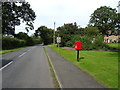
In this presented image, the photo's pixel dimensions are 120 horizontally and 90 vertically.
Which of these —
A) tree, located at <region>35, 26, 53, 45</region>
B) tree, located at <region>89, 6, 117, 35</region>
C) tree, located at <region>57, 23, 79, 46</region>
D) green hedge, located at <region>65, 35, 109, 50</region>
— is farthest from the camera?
tree, located at <region>35, 26, 53, 45</region>

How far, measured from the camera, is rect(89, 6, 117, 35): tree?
6428cm

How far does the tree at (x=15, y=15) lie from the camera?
44638 millimetres

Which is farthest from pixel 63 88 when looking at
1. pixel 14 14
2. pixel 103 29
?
pixel 103 29

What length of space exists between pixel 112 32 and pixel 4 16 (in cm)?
4211

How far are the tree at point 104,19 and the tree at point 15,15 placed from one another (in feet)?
82.7

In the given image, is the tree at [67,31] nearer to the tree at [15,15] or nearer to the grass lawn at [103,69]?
the tree at [15,15]

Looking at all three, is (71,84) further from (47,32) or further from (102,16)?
(47,32)

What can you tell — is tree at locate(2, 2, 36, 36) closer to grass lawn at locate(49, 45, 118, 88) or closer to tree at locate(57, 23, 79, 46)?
tree at locate(57, 23, 79, 46)

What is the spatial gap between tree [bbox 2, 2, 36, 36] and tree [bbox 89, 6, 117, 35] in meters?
25.2

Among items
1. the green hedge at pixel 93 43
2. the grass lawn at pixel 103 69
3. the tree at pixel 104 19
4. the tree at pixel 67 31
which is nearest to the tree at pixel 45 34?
the tree at pixel 104 19

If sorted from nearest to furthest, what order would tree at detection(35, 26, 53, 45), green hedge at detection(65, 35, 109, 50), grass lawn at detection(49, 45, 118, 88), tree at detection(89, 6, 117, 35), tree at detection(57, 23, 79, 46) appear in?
grass lawn at detection(49, 45, 118, 88) < green hedge at detection(65, 35, 109, 50) < tree at detection(57, 23, 79, 46) < tree at detection(89, 6, 117, 35) < tree at detection(35, 26, 53, 45)

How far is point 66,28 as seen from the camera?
44438mm

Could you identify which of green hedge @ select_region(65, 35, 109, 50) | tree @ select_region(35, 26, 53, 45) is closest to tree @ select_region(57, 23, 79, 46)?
green hedge @ select_region(65, 35, 109, 50)

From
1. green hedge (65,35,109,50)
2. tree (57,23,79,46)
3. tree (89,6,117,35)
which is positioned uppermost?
tree (89,6,117,35)
